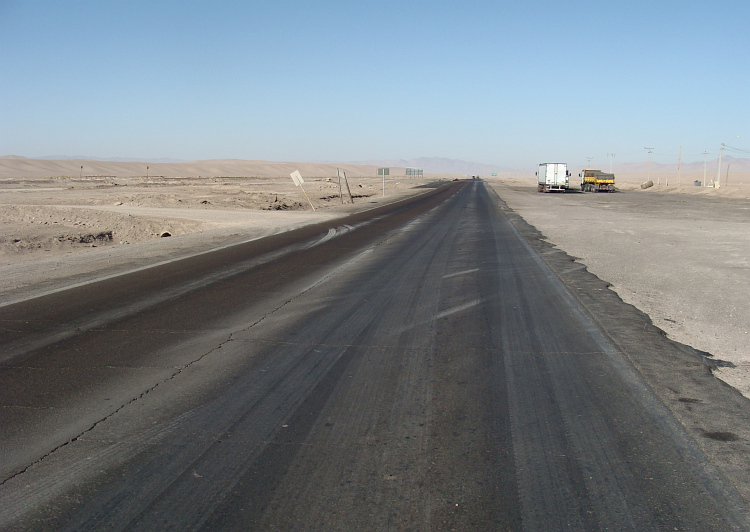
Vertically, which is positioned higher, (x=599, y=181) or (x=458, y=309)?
(x=599, y=181)

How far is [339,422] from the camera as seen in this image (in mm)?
4434

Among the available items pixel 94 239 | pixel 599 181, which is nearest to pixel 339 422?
pixel 94 239

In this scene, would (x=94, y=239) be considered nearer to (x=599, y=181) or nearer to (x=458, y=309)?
(x=458, y=309)

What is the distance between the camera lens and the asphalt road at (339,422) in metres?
3.31

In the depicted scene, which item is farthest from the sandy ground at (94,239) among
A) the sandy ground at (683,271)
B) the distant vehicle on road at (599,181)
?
the distant vehicle on road at (599,181)

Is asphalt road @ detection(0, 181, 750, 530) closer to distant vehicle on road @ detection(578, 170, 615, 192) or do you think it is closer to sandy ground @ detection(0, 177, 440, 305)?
sandy ground @ detection(0, 177, 440, 305)

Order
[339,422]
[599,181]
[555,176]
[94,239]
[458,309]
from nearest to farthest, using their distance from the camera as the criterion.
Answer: [339,422] → [458,309] → [94,239] → [555,176] → [599,181]

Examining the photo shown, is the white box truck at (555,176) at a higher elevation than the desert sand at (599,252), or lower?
higher

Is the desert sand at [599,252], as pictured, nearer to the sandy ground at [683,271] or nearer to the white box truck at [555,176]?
the sandy ground at [683,271]

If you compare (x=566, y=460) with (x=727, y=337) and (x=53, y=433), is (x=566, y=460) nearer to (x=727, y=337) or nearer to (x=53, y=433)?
(x=53, y=433)

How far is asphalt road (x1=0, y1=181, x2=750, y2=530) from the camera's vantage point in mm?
3309

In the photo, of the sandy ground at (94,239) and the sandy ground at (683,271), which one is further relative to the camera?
the sandy ground at (94,239)

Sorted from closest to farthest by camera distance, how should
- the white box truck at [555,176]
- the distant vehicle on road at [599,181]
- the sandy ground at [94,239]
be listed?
the sandy ground at [94,239] < the white box truck at [555,176] < the distant vehicle on road at [599,181]

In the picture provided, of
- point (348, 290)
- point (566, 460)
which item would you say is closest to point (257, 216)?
point (348, 290)
